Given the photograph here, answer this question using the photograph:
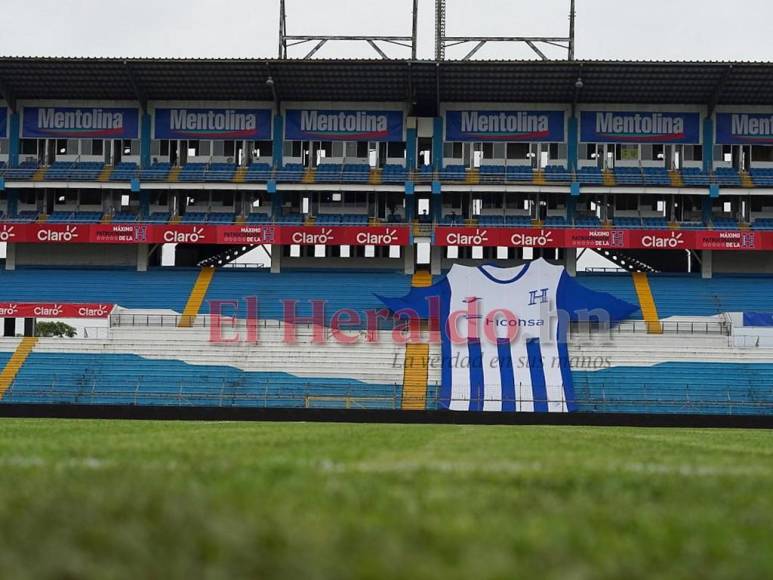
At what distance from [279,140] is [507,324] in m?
17.5

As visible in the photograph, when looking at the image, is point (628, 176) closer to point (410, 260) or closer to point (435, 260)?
point (435, 260)

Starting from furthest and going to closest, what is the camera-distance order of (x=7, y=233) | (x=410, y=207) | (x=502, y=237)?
1. (x=410, y=207)
2. (x=7, y=233)
3. (x=502, y=237)

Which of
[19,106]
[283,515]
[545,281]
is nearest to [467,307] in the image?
[545,281]

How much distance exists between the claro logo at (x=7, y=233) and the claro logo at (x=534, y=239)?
24547mm

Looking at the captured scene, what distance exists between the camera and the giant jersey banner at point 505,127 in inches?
2015

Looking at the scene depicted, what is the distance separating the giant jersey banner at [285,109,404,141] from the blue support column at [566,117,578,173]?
28.5 ft

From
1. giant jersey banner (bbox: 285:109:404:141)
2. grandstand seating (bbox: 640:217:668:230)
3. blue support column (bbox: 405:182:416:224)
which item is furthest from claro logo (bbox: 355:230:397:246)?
grandstand seating (bbox: 640:217:668:230)

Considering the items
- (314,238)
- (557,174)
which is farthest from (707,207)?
(314,238)

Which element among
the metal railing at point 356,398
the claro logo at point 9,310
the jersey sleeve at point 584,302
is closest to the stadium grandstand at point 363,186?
the claro logo at point 9,310

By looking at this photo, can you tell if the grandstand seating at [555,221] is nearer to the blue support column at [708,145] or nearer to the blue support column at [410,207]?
the blue support column at [410,207]

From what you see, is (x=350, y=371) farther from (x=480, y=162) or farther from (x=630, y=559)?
(x=630, y=559)

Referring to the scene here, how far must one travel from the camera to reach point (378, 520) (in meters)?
4.53

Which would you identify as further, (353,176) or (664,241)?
(353,176)

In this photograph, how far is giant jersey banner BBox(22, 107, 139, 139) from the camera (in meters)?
51.8
